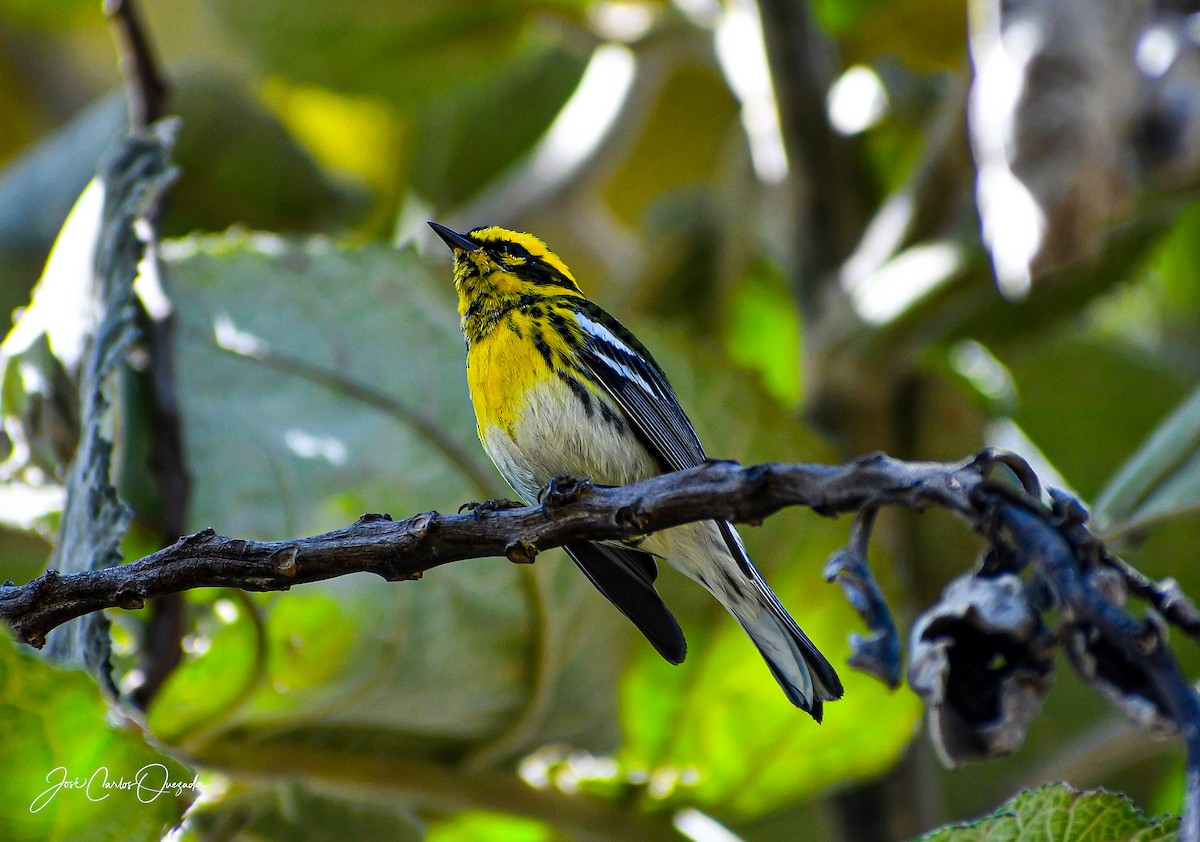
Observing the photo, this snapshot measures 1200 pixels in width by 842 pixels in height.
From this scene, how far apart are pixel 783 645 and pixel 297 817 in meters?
0.55

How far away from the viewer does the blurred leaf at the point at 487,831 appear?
1.61 metres

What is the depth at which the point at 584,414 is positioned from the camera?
58.3 inches

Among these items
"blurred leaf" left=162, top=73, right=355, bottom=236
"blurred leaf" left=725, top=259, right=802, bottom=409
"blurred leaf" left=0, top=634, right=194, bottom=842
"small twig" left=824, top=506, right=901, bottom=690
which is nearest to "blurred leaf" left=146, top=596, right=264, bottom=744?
"blurred leaf" left=0, top=634, right=194, bottom=842

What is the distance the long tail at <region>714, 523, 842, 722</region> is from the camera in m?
1.09

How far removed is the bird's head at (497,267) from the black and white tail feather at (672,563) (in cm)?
7

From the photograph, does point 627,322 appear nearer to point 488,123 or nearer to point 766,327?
point 766,327

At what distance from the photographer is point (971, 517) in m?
0.56

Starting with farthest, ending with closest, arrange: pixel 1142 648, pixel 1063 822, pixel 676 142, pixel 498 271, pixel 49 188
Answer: pixel 676 142 → pixel 49 188 → pixel 498 271 → pixel 1063 822 → pixel 1142 648

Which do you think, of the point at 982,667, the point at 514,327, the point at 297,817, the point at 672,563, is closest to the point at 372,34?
the point at 514,327

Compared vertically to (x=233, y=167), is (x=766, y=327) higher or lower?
lower

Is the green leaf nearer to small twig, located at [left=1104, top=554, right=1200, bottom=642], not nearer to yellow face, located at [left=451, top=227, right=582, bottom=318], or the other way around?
yellow face, located at [left=451, top=227, right=582, bottom=318]

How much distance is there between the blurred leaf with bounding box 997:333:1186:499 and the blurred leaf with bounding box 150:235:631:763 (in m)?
0.88

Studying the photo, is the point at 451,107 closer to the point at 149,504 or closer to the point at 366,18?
the point at 366,18
